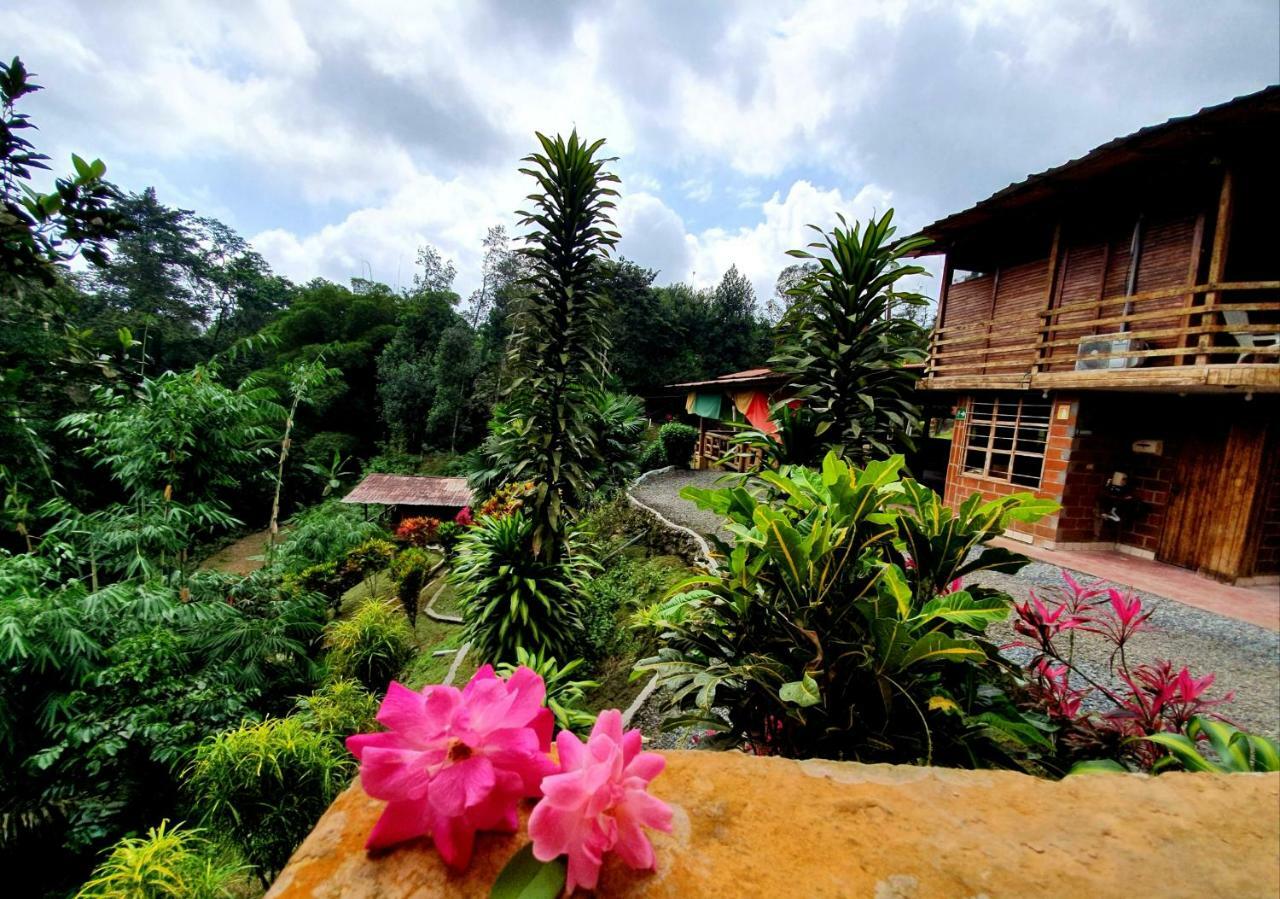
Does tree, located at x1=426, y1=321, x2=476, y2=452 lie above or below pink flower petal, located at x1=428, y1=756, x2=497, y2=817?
above

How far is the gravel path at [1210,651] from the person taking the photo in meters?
3.01

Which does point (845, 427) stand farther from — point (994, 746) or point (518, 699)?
point (518, 699)

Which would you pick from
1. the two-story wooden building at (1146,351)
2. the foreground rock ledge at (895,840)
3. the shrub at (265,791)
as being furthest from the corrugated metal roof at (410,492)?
the foreground rock ledge at (895,840)

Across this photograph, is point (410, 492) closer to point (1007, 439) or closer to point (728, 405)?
point (728, 405)

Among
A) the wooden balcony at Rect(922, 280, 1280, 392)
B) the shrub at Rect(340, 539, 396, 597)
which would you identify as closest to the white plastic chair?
the wooden balcony at Rect(922, 280, 1280, 392)

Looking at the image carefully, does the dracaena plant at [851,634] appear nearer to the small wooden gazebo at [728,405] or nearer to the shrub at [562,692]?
the shrub at [562,692]

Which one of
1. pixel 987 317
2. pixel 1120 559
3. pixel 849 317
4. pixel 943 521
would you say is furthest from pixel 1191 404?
pixel 943 521

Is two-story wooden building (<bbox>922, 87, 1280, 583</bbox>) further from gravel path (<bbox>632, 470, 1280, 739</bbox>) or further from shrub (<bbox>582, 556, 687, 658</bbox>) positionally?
shrub (<bbox>582, 556, 687, 658</bbox>)

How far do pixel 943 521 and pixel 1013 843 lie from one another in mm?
1089

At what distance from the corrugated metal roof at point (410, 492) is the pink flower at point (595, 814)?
1240 cm

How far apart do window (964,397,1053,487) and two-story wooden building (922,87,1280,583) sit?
22 mm

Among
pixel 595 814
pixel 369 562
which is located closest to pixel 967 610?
pixel 595 814

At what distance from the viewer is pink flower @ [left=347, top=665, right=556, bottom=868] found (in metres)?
0.55

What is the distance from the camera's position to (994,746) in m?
1.37
